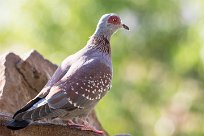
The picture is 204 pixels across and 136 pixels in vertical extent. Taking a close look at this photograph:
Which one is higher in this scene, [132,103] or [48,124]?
[132,103]

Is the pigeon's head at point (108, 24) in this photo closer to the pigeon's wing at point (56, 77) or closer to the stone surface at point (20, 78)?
the pigeon's wing at point (56, 77)

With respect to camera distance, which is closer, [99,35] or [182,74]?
[99,35]

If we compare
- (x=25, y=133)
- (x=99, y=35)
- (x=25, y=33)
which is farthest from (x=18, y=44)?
(x=25, y=133)

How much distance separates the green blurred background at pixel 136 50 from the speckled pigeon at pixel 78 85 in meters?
6.10

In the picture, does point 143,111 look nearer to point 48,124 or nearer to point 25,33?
point 25,33

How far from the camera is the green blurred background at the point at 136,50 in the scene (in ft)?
43.0

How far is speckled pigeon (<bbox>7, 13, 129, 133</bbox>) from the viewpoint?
541cm

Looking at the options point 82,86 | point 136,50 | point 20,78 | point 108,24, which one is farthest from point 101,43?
point 136,50

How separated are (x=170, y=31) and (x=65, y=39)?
2.23 m

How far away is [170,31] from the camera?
14.5 m

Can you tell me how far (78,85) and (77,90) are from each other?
40 millimetres

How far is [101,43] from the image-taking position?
6.10 metres

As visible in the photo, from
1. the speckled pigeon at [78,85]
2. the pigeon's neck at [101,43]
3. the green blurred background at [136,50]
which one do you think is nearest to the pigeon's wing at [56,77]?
the speckled pigeon at [78,85]

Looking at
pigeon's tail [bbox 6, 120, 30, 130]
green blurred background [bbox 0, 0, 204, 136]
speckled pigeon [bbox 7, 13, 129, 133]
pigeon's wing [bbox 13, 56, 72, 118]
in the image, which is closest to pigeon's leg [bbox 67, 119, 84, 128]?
speckled pigeon [bbox 7, 13, 129, 133]
